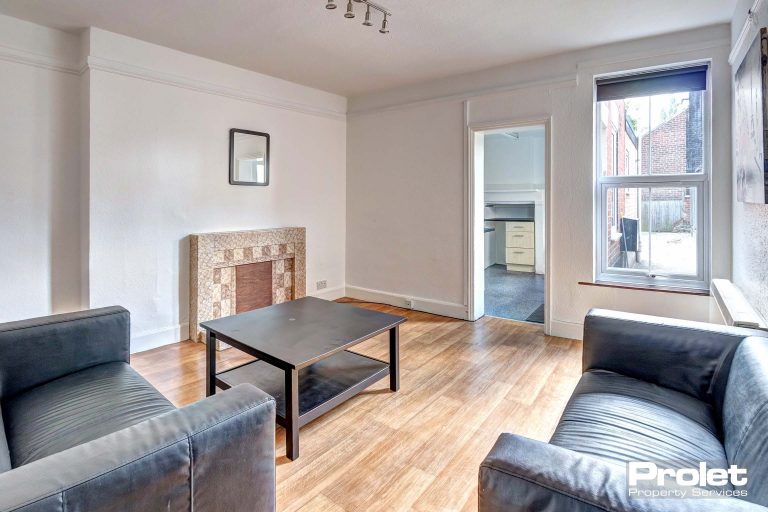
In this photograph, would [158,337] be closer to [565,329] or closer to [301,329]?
[301,329]

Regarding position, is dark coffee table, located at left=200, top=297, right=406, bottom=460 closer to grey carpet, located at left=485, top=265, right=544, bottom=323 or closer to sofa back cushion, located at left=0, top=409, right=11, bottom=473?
sofa back cushion, located at left=0, top=409, right=11, bottom=473

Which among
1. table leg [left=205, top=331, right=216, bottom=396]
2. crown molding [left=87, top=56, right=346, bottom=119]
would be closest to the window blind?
crown molding [left=87, top=56, right=346, bottom=119]

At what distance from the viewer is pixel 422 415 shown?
7.80 ft

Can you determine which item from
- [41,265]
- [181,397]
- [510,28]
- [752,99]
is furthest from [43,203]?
[752,99]

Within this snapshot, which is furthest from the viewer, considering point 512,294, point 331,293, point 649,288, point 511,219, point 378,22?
point 511,219

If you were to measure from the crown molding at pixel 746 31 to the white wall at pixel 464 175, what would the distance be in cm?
28

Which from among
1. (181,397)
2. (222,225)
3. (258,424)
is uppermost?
(222,225)

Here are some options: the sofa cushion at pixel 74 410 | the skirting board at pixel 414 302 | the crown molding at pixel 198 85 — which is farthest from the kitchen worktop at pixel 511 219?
the sofa cushion at pixel 74 410

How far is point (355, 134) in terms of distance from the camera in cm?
509

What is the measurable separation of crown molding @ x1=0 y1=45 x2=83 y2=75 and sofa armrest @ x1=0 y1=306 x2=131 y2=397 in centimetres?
227

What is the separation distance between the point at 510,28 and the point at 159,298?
369cm

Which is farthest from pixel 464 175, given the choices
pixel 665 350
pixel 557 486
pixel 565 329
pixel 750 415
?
pixel 557 486

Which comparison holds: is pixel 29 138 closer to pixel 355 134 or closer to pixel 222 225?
pixel 222 225

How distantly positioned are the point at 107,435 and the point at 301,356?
1.01 meters
